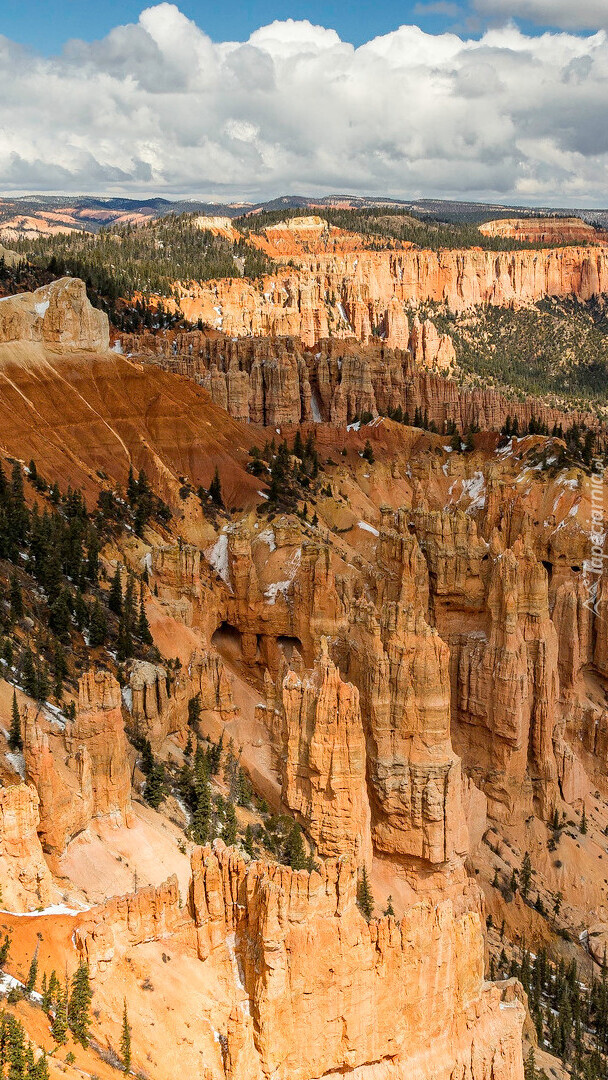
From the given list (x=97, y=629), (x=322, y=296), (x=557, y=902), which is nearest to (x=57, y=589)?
(x=97, y=629)

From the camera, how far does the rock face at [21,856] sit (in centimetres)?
2020

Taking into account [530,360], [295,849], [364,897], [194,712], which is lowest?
[364,897]

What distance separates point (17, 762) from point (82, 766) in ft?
6.50

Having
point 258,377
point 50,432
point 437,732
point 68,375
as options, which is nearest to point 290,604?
point 437,732

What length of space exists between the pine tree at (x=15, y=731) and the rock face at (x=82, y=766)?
360 millimetres

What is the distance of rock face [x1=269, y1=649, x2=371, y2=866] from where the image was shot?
1326 inches

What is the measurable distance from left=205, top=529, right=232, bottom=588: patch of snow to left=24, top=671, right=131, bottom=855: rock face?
983 inches

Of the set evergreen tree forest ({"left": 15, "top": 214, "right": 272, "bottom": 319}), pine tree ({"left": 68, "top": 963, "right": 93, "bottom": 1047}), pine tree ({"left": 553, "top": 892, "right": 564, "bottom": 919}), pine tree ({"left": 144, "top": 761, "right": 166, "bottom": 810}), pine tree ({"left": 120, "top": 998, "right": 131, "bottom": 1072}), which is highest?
evergreen tree forest ({"left": 15, "top": 214, "right": 272, "bottom": 319})

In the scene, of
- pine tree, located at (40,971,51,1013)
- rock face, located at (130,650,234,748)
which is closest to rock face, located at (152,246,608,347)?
rock face, located at (130,650,234,748)

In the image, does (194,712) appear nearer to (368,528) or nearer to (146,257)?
(368,528)

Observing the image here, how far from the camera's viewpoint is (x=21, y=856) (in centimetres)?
2086

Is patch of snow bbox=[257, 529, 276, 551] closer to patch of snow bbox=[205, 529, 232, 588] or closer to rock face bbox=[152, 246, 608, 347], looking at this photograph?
patch of snow bbox=[205, 529, 232, 588]

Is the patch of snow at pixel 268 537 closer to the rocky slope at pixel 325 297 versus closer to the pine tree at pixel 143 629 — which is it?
the pine tree at pixel 143 629

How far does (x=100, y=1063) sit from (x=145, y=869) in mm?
8740
